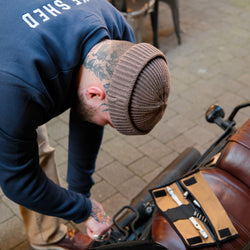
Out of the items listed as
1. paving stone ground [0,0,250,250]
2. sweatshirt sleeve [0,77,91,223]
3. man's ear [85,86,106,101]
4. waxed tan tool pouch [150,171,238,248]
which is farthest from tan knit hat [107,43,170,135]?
paving stone ground [0,0,250,250]

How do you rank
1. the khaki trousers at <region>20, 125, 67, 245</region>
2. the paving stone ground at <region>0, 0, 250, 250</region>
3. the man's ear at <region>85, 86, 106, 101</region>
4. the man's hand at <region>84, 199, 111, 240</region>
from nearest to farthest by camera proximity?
the man's ear at <region>85, 86, 106, 101</region> → the man's hand at <region>84, 199, 111, 240</region> → the khaki trousers at <region>20, 125, 67, 245</region> → the paving stone ground at <region>0, 0, 250, 250</region>

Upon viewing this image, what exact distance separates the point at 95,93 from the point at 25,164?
0.36 m

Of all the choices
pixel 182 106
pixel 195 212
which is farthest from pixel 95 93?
pixel 182 106

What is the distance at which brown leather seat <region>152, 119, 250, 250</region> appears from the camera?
4.70 ft

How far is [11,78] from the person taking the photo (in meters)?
1.09

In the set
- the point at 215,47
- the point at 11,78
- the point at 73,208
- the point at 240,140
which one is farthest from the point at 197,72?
the point at 11,78

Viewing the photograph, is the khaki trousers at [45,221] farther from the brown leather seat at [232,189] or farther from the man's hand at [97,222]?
the brown leather seat at [232,189]

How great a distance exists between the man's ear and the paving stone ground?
941mm

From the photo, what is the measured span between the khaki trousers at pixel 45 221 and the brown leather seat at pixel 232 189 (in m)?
0.68

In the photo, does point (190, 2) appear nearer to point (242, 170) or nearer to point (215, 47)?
point (215, 47)

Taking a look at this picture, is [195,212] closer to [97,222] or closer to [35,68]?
[97,222]

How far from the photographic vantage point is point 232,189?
5.07 feet

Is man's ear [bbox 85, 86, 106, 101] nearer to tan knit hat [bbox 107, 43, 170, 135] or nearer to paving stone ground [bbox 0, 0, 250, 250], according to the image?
tan knit hat [bbox 107, 43, 170, 135]

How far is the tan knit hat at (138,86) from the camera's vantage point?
116cm
